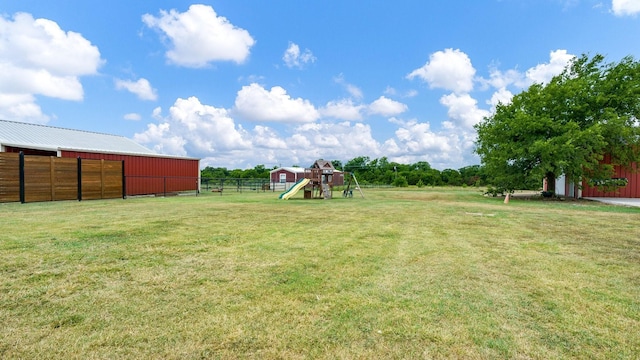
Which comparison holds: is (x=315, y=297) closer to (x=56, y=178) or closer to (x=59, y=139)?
(x=56, y=178)

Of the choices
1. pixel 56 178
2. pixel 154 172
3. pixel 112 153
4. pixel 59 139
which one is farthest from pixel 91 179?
pixel 59 139

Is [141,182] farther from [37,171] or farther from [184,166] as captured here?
[37,171]

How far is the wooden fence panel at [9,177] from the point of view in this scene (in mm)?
12867

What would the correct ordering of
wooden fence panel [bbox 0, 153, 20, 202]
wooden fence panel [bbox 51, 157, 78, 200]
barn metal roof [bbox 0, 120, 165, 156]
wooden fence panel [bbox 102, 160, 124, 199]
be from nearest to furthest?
wooden fence panel [bbox 0, 153, 20, 202], wooden fence panel [bbox 51, 157, 78, 200], wooden fence panel [bbox 102, 160, 124, 199], barn metal roof [bbox 0, 120, 165, 156]

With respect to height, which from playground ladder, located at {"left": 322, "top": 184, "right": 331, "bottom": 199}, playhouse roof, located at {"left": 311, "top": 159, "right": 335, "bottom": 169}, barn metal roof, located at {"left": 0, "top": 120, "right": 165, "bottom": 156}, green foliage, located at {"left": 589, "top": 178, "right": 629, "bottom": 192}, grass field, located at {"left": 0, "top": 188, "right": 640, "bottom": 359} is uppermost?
barn metal roof, located at {"left": 0, "top": 120, "right": 165, "bottom": 156}

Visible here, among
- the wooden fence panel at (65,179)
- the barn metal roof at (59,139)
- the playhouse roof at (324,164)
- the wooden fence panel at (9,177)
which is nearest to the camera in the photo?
the wooden fence panel at (9,177)

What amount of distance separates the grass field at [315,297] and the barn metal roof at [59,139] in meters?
14.4

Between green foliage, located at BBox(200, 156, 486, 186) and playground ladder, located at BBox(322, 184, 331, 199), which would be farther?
green foliage, located at BBox(200, 156, 486, 186)

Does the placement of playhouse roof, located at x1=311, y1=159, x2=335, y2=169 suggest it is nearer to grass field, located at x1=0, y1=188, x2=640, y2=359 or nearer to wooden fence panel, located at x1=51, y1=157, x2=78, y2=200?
wooden fence panel, located at x1=51, y1=157, x2=78, y2=200

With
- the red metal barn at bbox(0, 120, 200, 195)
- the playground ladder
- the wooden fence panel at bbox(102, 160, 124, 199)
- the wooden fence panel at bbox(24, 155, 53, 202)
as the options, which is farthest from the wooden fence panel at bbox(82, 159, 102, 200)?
the playground ladder

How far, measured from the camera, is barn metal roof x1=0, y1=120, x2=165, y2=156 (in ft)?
56.1

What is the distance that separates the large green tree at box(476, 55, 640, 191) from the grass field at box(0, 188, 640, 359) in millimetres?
11738

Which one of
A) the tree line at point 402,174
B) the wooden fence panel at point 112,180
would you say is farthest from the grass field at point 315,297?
the tree line at point 402,174

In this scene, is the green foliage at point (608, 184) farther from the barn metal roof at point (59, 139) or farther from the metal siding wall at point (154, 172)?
the barn metal roof at point (59, 139)
